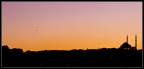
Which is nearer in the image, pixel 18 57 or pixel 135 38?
pixel 18 57

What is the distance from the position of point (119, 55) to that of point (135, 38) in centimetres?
1656

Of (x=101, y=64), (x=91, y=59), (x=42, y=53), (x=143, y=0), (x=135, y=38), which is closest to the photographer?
(x=143, y=0)

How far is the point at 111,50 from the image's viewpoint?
3712 centimetres

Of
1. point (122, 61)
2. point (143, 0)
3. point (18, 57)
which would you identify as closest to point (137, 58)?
point (122, 61)

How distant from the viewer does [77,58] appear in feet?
115

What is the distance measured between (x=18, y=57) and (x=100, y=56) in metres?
10.8

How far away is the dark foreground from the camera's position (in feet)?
103

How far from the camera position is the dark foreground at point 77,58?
103 feet

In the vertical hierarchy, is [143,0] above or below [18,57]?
above


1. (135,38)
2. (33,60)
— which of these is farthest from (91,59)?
(135,38)

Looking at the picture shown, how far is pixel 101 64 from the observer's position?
99.8ft

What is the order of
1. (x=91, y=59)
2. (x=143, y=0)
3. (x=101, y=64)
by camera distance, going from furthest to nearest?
(x=91, y=59) → (x=101, y=64) → (x=143, y=0)

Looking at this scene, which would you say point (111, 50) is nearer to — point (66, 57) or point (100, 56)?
point (100, 56)

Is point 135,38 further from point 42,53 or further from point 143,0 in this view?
point 143,0
